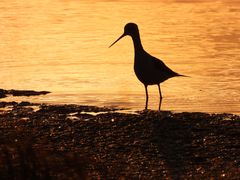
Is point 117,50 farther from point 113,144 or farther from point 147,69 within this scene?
point 113,144

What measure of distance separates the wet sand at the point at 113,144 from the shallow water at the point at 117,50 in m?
1.52

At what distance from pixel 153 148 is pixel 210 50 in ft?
38.5

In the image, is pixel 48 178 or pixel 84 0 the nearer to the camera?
pixel 48 178

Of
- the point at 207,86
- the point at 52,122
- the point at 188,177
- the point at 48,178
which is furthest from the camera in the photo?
the point at 207,86

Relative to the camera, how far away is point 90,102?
16828mm

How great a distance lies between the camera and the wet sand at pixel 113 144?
10.9 m

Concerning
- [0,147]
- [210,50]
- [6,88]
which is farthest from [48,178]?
[210,50]

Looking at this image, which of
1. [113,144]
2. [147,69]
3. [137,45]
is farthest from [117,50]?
[113,144]

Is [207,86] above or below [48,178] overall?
below

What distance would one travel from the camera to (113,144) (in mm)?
12883

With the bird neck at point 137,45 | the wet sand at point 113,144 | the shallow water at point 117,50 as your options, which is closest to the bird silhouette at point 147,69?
the bird neck at point 137,45

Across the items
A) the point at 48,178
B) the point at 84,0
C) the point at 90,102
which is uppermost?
the point at 48,178

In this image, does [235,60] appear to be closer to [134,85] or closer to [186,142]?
[134,85]

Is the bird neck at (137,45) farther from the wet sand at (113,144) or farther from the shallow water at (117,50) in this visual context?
the wet sand at (113,144)
